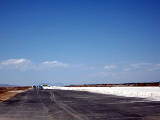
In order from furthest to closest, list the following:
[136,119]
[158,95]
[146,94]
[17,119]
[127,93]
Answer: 1. [127,93]
2. [146,94]
3. [158,95]
4. [17,119]
5. [136,119]

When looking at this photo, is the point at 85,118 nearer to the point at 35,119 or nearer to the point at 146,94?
the point at 35,119

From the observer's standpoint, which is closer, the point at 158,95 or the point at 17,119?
the point at 17,119

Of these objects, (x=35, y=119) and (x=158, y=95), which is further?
(x=158, y=95)

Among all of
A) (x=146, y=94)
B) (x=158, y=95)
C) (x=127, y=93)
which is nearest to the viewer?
(x=158, y=95)

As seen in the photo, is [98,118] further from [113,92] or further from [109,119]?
[113,92]

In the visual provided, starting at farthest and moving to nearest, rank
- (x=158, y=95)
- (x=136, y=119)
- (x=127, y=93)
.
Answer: (x=127, y=93)
(x=158, y=95)
(x=136, y=119)

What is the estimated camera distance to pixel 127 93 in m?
42.0

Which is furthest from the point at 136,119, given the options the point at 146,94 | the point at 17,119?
the point at 146,94

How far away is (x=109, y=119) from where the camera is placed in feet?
43.5

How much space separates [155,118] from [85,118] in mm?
3536

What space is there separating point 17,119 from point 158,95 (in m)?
21.7

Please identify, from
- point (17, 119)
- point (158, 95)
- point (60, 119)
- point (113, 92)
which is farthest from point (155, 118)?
point (113, 92)

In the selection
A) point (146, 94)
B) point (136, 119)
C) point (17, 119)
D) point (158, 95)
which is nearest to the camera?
point (136, 119)

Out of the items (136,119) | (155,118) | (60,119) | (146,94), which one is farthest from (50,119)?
(146,94)
